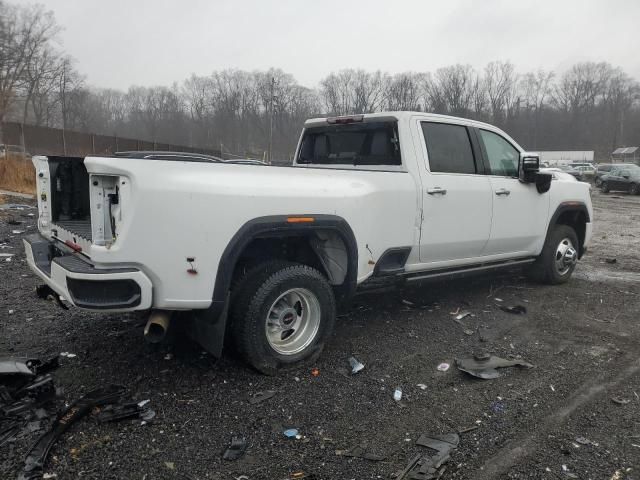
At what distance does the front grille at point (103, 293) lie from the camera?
2.96 meters

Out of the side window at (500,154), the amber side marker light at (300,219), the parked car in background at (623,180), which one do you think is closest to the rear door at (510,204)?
the side window at (500,154)

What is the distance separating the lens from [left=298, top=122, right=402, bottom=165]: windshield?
4789mm

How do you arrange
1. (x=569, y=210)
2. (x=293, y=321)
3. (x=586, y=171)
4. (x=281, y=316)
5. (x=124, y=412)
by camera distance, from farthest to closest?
(x=586, y=171), (x=569, y=210), (x=293, y=321), (x=281, y=316), (x=124, y=412)

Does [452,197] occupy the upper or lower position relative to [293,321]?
upper

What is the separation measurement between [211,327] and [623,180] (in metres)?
29.9

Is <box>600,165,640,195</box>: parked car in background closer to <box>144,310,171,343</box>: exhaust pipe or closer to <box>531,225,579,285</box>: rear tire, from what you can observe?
<box>531,225,579,285</box>: rear tire

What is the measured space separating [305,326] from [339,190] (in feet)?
3.59

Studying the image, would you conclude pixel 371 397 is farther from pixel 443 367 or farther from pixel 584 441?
pixel 584 441

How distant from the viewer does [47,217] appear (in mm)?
4059

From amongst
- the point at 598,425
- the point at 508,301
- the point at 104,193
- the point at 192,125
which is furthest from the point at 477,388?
the point at 192,125

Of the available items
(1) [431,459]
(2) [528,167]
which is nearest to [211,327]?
(1) [431,459]

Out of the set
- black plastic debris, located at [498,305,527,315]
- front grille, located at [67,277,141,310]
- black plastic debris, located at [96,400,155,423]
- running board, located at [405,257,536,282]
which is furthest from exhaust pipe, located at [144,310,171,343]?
black plastic debris, located at [498,305,527,315]

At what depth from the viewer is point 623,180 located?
27.6 meters

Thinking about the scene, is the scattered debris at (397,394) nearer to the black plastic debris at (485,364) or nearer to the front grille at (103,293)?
the black plastic debris at (485,364)
